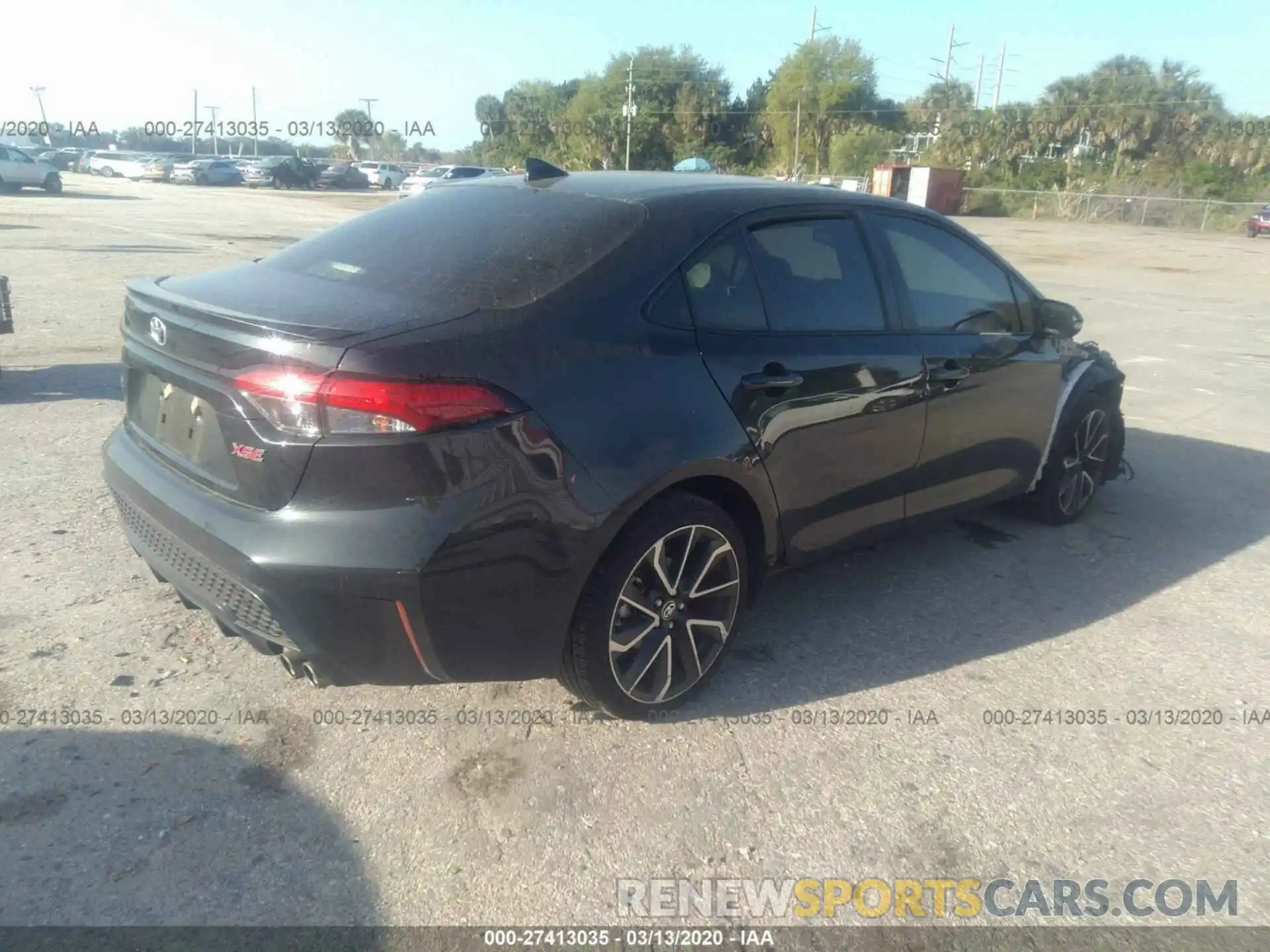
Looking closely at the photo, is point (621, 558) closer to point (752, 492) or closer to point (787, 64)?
point (752, 492)

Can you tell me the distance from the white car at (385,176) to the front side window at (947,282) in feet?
183

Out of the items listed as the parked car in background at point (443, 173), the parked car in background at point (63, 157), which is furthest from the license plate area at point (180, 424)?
the parked car in background at point (63, 157)

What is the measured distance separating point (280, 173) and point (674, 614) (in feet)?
178

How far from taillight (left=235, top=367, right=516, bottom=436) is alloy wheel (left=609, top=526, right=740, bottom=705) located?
0.79 m

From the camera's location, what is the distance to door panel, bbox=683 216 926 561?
10.8 ft

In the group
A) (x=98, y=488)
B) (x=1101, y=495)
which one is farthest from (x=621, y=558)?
(x=1101, y=495)

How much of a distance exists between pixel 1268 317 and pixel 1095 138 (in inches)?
2389

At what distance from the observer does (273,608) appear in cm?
265

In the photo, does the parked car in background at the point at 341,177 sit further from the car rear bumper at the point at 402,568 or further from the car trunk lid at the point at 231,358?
the car rear bumper at the point at 402,568

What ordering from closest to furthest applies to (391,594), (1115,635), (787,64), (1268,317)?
(391,594), (1115,635), (1268,317), (787,64)

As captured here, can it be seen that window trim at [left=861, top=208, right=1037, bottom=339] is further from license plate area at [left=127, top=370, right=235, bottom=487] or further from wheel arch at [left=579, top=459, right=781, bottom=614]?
license plate area at [left=127, top=370, right=235, bottom=487]

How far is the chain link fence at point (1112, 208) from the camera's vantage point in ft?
142

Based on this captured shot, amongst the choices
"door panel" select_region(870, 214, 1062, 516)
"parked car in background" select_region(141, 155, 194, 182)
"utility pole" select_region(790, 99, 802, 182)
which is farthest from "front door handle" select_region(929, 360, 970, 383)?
"utility pole" select_region(790, 99, 802, 182)

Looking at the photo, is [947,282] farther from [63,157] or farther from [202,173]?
[63,157]
